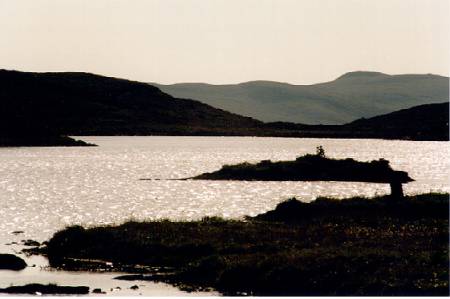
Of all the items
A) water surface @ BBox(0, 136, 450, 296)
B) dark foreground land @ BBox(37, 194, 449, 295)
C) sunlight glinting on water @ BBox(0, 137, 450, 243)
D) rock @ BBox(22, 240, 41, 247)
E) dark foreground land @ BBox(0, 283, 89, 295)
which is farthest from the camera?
sunlight glinting on water @ BBox(0, 137, 450, 243)

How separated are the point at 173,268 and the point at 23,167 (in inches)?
6120

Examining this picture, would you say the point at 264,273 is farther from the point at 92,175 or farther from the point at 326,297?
the point at 92,175

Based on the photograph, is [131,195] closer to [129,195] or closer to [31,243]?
[129,195]

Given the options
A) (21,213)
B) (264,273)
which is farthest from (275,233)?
(21,213)

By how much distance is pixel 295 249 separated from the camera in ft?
153

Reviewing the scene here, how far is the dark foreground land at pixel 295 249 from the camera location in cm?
3997

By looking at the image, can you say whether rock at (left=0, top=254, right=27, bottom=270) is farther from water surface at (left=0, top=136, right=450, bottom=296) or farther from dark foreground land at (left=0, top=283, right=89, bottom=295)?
dark foreground land at (left=0, top=283, right=89, bottom=295)

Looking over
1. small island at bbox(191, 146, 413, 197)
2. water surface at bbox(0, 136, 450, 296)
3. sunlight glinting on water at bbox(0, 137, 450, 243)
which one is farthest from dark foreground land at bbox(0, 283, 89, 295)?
small island at bbox(191, 146, 413, 197)

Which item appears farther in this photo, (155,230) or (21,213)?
(21,213)

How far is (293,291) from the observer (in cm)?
4009

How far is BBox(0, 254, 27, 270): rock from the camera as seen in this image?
4891 cm

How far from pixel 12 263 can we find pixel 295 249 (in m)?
15.2

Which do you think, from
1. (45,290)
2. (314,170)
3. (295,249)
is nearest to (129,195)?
(314,170)

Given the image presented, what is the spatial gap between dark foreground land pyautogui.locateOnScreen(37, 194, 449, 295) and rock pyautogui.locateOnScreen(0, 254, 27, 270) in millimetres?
2042
